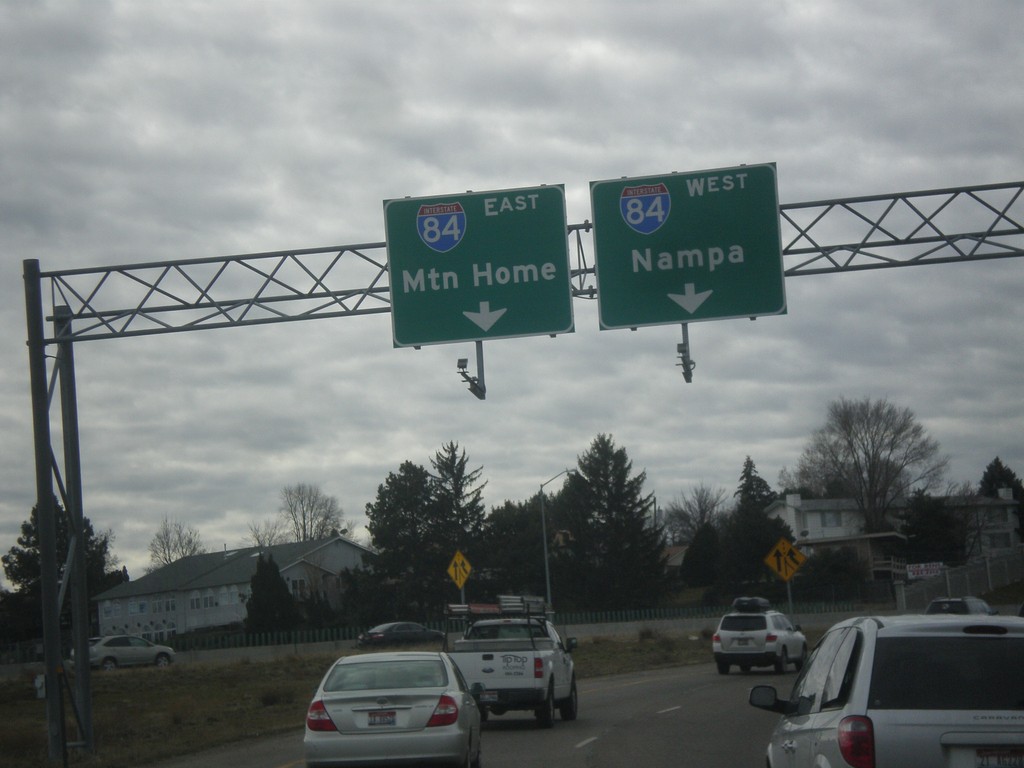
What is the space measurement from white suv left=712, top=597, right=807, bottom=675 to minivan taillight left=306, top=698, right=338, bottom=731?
2255 cm

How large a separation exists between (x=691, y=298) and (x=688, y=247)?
0.82 meters

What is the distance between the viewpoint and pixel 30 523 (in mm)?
89688

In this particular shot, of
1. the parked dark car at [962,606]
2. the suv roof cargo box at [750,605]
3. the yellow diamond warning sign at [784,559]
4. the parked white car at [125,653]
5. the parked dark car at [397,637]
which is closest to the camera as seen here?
the suv roof cargo box at [750,605]

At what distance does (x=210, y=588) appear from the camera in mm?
89000

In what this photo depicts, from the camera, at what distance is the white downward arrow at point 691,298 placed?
18812 mm

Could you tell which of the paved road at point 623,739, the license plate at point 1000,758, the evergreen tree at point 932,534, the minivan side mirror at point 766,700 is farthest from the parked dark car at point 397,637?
the license plate at point 1000,758

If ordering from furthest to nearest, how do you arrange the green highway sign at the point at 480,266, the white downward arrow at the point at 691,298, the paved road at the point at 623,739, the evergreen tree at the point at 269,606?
the evergreen tree at the point at 269,606 → the green highway sign at the point at 480,266 → the white downward arrow at the point at 691,298 → the paved road at the point at 623,739

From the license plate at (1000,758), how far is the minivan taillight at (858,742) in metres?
0.54

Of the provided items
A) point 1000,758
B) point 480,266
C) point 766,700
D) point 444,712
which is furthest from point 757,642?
point 1000,758

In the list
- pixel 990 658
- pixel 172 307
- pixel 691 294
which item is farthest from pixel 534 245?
pixel 990 658

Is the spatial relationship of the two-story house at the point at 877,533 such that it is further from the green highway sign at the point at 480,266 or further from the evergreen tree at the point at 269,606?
the green highway sign at the point at 480,266

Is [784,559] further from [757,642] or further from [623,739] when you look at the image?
[623,739]

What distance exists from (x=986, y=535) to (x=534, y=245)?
94548mm

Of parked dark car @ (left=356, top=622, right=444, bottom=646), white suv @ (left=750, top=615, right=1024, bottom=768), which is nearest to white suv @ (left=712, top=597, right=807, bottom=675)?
parked dark car @ (left=356, top=622, right=444, bottom=646)
